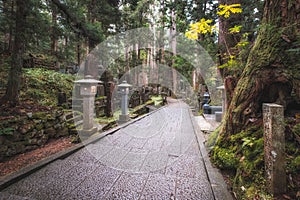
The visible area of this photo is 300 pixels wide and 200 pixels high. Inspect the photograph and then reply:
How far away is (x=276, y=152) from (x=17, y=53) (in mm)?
5789

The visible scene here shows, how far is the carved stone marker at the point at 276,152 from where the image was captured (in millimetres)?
1582

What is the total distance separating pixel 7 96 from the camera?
4.21 meters

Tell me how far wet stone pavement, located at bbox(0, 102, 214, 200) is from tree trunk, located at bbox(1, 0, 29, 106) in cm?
268

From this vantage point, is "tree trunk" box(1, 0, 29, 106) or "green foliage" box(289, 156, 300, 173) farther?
"tree trunk" box(1, 0, 29, 106)

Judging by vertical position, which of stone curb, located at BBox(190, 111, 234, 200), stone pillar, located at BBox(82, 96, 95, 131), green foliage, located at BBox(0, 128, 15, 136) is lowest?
stone curb, located at BBox(190, 111, 234, 200)

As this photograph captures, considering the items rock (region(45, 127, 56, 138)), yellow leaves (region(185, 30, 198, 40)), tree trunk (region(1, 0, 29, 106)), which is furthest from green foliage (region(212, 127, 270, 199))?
tree trunk (region(1, 0, 29, 106))

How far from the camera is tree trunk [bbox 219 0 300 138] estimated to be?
82.3 inches

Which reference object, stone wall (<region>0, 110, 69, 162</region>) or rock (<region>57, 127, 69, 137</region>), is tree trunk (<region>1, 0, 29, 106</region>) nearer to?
stone wall (<region>0, 110, 69, 162</region>)

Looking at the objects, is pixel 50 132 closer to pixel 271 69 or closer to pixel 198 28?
pixel 198 28

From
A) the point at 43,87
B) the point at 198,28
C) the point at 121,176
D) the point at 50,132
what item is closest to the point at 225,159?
the point at 121,176

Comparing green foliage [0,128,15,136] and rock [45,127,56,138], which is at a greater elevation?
green foliage [0,128,15,136]

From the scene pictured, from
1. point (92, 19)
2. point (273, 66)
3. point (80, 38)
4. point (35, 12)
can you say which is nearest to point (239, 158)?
point (273, 66)

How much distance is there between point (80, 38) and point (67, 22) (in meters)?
0.59

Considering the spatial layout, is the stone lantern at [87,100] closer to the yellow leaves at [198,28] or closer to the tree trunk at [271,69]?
the yellow leaves at [198,28]
